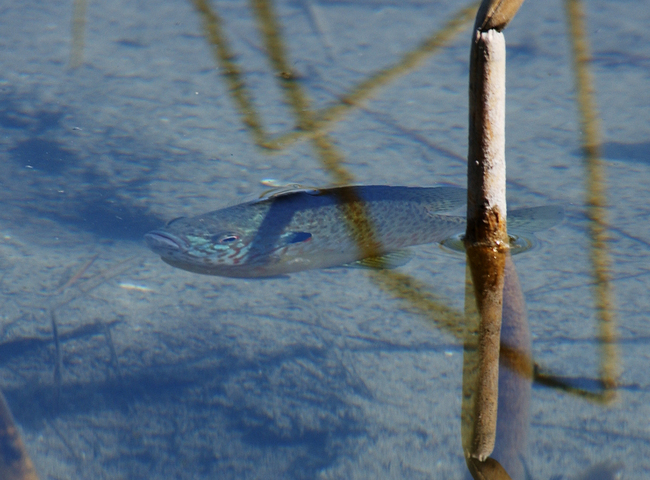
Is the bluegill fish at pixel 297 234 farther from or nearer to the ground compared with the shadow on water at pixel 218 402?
farther from the ground

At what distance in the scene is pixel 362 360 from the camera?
2.69 m

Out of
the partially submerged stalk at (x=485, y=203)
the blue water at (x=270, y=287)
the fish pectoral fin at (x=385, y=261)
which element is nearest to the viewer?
the partially submerged stalk at (x=485, y=203)

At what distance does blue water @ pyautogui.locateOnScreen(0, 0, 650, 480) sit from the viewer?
94.1 inches

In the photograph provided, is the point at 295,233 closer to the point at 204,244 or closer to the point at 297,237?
the point at 297,237

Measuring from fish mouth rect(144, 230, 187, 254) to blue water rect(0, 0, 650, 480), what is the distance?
0.42 ft

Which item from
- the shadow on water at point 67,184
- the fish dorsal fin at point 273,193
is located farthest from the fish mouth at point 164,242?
the fish dorsal fin at point 273,193

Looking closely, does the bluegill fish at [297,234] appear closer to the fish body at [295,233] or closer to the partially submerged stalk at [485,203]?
the fish body at [295,233]

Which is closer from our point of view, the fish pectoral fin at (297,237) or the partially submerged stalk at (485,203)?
the partially submerged stalk at (485,203)

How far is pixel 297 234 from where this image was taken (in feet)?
10.4

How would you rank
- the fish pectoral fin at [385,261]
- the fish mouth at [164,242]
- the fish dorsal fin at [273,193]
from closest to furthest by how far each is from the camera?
1. the fish mouth at [164,242]
2. the fish pectoral fin at [385,261]
3. the fish dorsal fin at [273,193]

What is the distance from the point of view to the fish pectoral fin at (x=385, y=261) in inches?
125

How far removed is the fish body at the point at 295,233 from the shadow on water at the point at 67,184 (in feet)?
1.49

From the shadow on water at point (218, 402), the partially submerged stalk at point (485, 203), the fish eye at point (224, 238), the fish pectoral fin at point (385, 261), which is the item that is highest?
the partially submerged stalk at point (485, 203)

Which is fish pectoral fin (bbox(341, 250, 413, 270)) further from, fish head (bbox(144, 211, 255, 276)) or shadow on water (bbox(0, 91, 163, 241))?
shadow on water (bbox(0, 91, 163, 241))
